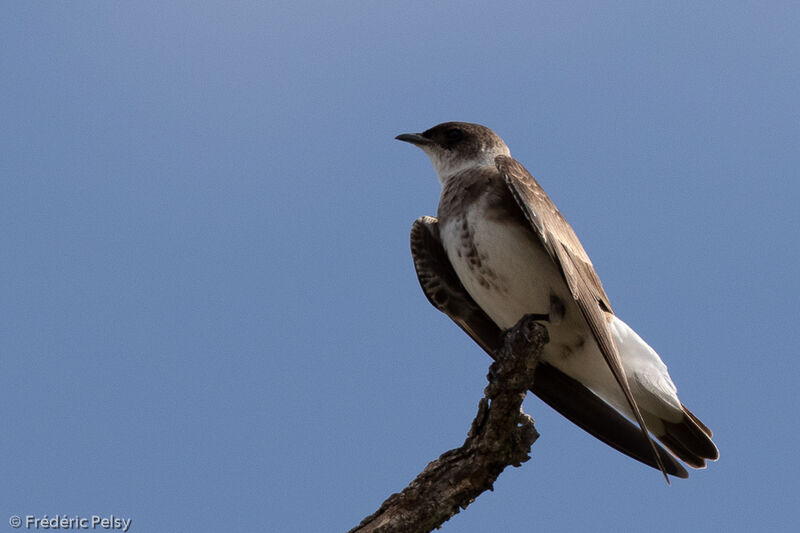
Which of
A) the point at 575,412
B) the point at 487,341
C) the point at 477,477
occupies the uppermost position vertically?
the point at 487,341

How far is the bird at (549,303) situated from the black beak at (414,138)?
0.98 m

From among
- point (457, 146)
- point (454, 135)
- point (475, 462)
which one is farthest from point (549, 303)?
point (454, 135)

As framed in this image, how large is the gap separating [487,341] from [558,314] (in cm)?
115

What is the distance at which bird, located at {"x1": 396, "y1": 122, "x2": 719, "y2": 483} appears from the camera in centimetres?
713

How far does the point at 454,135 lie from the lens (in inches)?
352

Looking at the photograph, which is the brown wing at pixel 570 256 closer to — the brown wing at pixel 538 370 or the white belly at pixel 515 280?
the white belly at pixel 515 280

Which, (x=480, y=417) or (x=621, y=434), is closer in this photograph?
(x=480, y=417)

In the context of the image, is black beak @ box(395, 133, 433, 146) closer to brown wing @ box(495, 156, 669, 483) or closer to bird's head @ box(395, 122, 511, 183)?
bird's head @ box(395, 122, 511, 183)

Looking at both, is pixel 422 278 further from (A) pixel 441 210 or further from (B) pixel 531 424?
(B) pixel 531 424

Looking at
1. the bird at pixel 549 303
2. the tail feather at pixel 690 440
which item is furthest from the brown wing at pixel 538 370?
the tail feather at pixel 690 440

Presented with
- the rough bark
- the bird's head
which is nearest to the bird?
the bird's head

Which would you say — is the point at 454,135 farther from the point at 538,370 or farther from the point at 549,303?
the point at 538,370

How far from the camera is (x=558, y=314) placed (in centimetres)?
726

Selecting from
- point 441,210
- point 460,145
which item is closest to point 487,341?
point 441,210
